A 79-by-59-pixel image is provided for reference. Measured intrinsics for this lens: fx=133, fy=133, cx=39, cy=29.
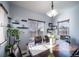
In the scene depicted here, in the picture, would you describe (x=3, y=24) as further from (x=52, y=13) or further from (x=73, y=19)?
(x=73, y=19)

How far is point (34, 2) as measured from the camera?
2.09m

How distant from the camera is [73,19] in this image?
207cm

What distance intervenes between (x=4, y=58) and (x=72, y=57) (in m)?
1.07

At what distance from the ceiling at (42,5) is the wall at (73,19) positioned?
0.23 ft

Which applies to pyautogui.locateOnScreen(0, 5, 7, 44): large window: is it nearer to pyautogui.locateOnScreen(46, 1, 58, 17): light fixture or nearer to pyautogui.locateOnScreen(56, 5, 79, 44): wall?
pyautogui.locateOnScreen(46, 1, 58, 17): light fixture

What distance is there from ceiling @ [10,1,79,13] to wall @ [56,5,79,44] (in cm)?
7

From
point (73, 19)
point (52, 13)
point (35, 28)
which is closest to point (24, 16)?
point (35, 28)

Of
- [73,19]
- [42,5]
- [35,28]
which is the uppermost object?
[42,5]

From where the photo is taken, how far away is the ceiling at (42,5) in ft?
6.81

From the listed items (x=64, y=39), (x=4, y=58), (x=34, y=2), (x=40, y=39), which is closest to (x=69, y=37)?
(x=64, y=39)

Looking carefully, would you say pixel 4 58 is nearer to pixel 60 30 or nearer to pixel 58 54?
pixel 58 54

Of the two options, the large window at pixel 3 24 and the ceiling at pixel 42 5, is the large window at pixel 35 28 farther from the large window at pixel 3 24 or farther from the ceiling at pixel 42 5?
the large window at pixel 3 24

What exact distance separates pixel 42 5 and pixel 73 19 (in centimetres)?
53

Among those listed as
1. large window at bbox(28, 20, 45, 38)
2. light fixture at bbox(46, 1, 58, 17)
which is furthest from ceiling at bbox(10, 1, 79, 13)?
large window at bbox(28, 20, 45, 38)
